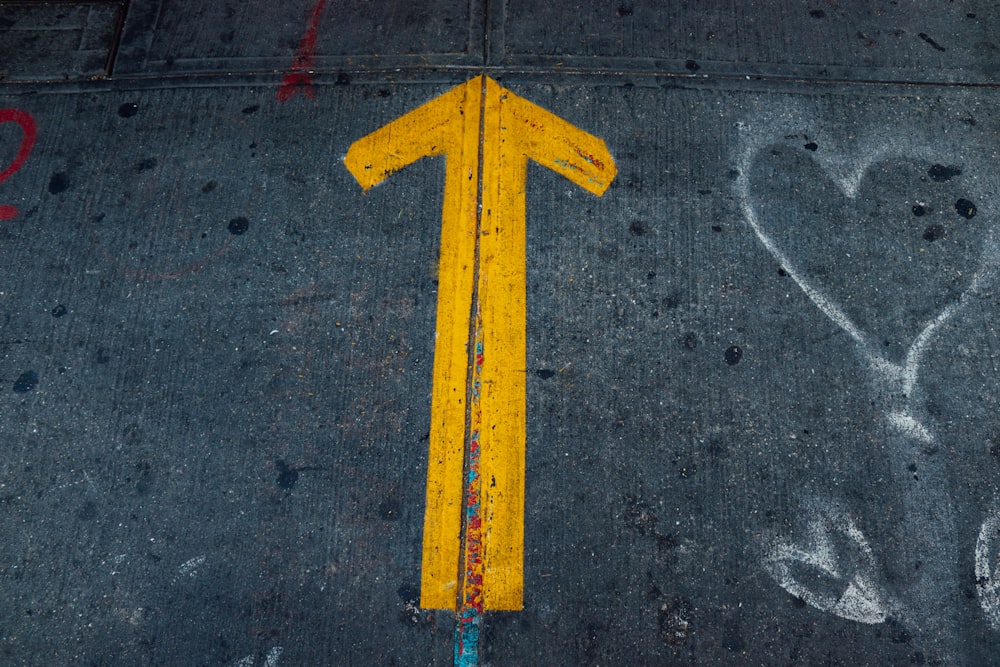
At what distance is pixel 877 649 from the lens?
261cm

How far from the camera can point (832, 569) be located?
2689 millimetres


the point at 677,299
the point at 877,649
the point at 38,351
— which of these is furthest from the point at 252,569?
the point at 877,649

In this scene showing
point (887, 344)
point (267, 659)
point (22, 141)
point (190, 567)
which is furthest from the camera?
point (22, 141)

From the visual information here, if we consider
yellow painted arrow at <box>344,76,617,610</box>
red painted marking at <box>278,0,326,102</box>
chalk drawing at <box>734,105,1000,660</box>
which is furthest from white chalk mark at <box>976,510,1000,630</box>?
red painted marking at <box>278,0,326,102</box>

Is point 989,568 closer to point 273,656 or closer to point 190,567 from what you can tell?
point 273,656

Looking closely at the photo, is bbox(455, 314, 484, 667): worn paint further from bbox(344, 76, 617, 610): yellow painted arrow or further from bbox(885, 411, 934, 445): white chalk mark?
bbox(885, 411, 934, 445): white chalk mark

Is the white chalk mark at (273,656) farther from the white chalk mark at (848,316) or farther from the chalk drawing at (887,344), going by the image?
the white chalk mark at (848,316)

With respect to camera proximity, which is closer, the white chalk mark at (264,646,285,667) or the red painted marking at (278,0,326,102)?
the white chalk mark at (264,646,285,667)

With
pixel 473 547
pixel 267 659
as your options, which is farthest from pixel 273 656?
pixel 473 547

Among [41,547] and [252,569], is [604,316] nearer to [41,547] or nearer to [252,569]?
[252,569]

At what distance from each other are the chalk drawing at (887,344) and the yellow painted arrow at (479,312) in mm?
895

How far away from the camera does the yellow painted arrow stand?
2.72m

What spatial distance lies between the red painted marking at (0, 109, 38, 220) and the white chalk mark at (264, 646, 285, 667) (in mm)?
2343

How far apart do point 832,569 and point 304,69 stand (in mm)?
3282
